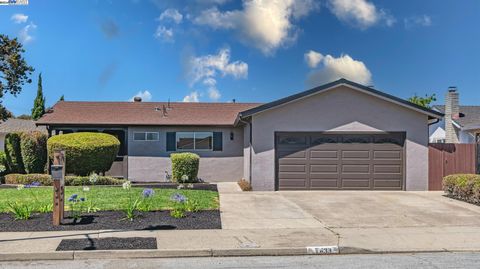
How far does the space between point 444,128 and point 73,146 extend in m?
24.3

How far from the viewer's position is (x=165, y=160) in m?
22.2

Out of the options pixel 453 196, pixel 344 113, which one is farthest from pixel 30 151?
pixel 453 196

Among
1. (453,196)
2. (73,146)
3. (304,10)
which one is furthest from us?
(304,10)

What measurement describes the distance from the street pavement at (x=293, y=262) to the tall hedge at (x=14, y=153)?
47.7 ft

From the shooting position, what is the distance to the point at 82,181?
18984 mm

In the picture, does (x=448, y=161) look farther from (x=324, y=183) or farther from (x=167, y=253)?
(x=167, y=253)

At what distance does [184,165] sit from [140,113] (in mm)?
4719

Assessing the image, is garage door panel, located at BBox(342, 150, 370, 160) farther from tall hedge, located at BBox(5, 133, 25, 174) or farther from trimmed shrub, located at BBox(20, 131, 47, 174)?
tall hedge, located at BBox(5, 133, 25, 174)

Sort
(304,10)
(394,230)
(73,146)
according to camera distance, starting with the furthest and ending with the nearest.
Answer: (304,10), (73,146), (394,230)

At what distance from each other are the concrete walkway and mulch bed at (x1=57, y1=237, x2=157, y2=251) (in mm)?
179

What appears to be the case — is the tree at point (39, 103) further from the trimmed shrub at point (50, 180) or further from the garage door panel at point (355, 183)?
the garage door panel at point (355, 183)

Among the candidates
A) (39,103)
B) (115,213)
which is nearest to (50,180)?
(115,213)

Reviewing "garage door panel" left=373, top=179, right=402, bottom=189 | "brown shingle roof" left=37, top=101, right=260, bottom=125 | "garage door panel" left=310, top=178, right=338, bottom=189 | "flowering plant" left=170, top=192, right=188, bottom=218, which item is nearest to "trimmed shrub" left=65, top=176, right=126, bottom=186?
"brown shingle roof" left=37, top=101, right=260, bottom=125

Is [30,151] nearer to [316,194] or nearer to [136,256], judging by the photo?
[316,194]
